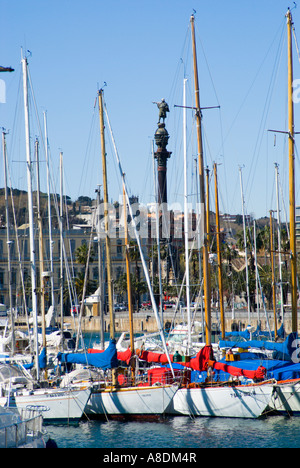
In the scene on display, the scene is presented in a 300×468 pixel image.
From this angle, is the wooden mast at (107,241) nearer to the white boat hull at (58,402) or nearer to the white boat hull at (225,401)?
the white boat hull at (58,402)

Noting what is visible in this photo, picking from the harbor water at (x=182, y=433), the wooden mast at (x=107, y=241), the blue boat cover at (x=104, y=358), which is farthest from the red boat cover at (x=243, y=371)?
the wooden mast at (x=107, y=241)

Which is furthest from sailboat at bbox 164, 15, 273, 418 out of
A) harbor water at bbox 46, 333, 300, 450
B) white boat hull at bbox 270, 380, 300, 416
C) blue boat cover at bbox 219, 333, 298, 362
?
blue boat cover at bbox 219, 333, 298, 362

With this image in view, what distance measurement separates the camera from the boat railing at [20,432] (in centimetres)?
1864

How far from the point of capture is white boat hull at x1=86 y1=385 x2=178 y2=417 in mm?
29141

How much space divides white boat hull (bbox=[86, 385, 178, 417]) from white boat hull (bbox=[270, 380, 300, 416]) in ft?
14.4

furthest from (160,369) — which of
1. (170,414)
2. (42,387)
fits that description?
(42,387)

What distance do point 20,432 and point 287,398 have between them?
45.5 ft

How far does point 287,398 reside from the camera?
96.5 feet

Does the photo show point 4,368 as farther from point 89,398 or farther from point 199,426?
point 199,426

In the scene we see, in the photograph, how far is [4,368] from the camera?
31.4m

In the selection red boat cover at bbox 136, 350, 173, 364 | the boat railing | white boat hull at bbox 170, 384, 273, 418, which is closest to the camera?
the boat railing

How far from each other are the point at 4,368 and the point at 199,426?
370 inches

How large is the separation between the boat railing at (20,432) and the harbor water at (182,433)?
5003 millimetres

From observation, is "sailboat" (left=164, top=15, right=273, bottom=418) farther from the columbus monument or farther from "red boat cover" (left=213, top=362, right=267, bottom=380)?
the columbus monument
